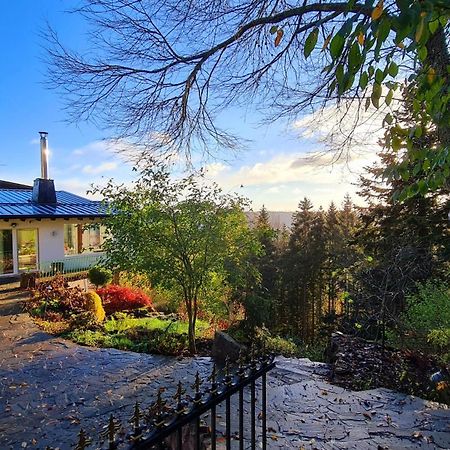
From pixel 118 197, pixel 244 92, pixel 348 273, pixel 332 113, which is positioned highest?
pixel 244 92

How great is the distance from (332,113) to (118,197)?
4.59m

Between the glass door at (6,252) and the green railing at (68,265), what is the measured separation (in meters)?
1.18

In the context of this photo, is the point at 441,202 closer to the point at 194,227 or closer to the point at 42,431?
the point at 194,227

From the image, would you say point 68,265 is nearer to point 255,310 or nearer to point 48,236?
point 48,236

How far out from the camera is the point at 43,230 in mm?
15531

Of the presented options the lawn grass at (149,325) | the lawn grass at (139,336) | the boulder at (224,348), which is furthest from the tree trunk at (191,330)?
the lawn grass at (149,325)

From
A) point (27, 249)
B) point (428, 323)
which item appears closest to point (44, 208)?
point (27, 249)

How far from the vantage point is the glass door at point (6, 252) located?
14.4 metres

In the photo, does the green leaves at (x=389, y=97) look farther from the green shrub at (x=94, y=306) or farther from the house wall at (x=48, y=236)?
the house wall at (x=48, y=236)

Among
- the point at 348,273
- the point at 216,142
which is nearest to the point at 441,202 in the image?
the point at 348,273

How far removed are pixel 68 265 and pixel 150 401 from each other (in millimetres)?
13179

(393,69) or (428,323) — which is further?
(428,323)

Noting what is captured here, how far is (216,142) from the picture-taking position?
493 cm

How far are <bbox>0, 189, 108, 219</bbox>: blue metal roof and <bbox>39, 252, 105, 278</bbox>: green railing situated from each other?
2076 millimetres
